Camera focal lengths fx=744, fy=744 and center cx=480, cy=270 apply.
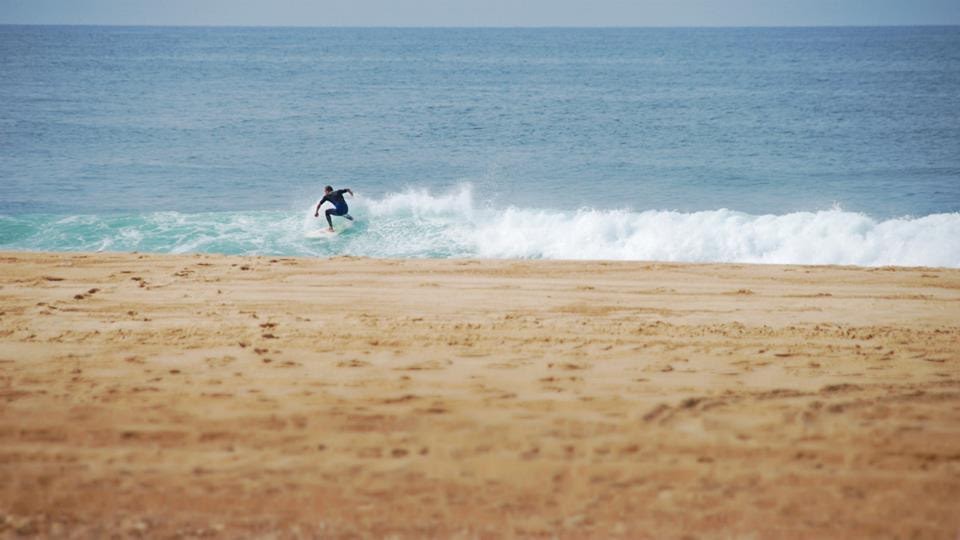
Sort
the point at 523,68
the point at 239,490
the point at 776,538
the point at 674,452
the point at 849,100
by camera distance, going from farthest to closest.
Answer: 1. the point at 523,68
2. the point at 849,100
3. the point at 674,452
4. the point at 239,490
5. the point at 776,538

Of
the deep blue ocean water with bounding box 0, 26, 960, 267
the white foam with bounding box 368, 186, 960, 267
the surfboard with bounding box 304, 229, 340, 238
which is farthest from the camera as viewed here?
the surfboard with bounding box 304, 229, 340, 238

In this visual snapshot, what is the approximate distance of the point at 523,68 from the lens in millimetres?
69875

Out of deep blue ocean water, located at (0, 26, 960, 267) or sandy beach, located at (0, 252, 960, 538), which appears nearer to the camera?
sandy beach, located at (0, 252, 960, 538)

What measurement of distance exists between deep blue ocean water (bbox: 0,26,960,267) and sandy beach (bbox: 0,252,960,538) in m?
6.90

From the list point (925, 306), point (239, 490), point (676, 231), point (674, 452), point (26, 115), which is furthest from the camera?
point (26, 115)

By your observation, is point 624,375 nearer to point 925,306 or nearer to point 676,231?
point 925,306

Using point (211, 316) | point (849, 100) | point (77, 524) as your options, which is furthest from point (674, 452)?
point (849, 100)

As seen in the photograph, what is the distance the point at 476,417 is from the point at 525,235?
36.4 ft

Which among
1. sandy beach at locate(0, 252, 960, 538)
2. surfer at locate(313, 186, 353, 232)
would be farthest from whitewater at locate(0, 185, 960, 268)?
sandy beach at locate(0, 252, 960, 538)

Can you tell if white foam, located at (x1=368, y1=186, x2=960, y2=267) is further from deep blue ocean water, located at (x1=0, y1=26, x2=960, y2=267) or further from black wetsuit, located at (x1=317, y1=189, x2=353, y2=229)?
black wetsuit, located at (x1=317, y1=189, x2=353, y2=229)

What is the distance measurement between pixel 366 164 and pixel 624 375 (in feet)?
68.2

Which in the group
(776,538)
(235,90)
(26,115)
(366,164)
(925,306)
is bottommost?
(776,538)

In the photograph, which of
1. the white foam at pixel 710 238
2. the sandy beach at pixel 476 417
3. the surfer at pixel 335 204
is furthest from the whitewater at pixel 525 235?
the sandy beach at pixel 476 417

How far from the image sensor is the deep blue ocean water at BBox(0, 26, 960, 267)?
626 inches
